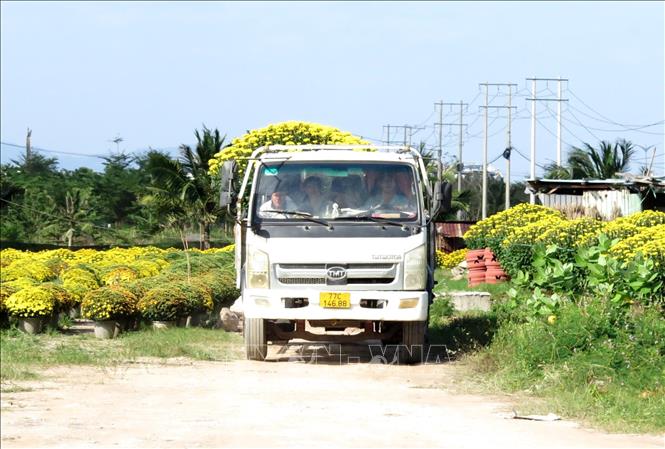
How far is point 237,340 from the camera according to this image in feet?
56.9

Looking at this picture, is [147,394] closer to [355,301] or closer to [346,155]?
[355,301]

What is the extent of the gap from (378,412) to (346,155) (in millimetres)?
5440

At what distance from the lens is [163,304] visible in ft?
57.2

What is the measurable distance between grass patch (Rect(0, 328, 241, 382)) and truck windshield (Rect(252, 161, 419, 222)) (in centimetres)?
203

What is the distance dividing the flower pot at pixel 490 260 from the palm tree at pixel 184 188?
601 inches

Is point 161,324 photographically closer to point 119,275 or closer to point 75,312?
point 75,312

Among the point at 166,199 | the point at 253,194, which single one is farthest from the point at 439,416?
the point at 166,199

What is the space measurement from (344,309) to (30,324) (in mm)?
4724

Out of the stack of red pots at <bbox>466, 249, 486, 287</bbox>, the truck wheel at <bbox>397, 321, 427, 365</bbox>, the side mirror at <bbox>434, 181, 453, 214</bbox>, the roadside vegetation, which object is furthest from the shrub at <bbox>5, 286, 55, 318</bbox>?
the stack of red pots at <bbox>466, 249, 486, 287</bbox>

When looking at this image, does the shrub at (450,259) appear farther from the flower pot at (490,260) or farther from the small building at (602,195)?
the flower pot at (490,260)

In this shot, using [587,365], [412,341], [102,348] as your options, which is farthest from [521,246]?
[587,365]

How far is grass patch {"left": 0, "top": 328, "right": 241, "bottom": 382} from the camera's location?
13.2 metres

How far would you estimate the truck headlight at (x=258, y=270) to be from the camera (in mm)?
14633

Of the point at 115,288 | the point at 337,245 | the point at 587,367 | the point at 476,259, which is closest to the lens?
the point at 587,367
